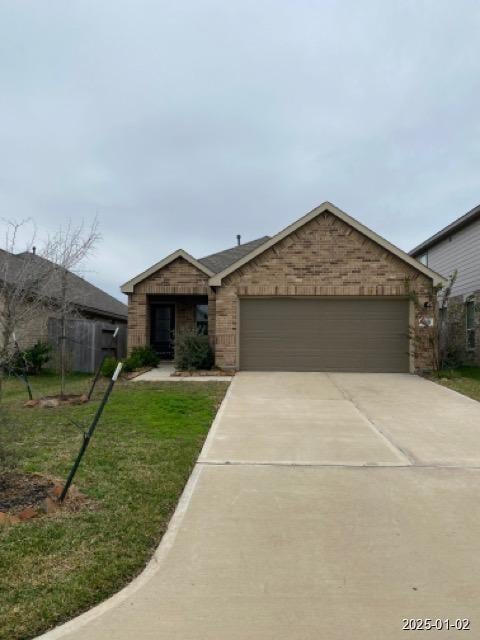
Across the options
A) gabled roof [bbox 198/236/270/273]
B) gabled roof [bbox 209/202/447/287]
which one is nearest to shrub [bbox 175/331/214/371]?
gabled roof [bbox 209/202/447/287]

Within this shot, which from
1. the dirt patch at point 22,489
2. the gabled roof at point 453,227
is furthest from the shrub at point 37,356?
the gabled roof at point 453,227

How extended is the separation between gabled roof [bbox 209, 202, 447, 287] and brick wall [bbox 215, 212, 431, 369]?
14cm

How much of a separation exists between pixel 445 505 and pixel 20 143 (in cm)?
1527

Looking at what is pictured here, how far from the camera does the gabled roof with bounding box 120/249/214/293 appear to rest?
56.4ft

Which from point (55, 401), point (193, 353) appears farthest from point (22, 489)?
point (193, 353)

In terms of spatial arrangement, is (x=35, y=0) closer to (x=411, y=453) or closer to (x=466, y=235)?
(x=411, y=453)

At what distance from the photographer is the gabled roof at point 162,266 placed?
17188 millimetres

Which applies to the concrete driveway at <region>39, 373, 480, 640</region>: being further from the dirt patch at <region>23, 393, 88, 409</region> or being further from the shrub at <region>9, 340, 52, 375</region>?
the shrub at <region>9, 340, 52, 375</region>

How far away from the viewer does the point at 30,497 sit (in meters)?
4.69

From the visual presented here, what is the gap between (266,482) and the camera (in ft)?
17.3

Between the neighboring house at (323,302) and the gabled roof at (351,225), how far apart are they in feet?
0.10

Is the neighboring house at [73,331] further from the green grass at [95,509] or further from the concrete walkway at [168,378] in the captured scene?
the green grass at [95,509]

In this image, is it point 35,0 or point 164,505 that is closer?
point 164,505

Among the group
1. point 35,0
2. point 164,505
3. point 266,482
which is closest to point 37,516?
point 164,505
